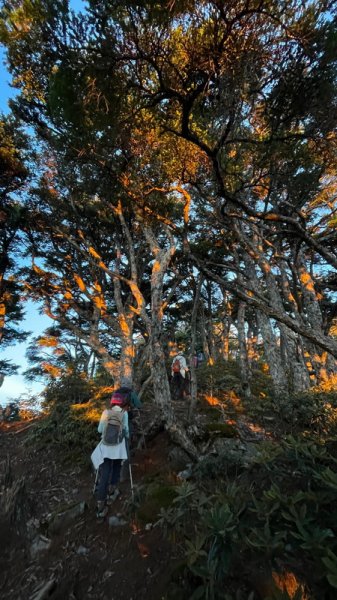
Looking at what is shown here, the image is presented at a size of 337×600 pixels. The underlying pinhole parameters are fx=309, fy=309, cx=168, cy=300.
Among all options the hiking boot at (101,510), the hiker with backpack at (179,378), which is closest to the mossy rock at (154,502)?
the hiking boot at (101,510)

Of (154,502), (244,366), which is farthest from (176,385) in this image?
(154,502)

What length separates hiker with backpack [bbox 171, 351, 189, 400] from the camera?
1223 cm

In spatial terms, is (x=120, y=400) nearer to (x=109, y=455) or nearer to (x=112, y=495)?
(x=109, y=455)

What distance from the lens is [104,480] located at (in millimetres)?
5602

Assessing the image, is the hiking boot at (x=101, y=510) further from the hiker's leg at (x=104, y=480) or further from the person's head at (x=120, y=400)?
the person's head at (x=120, y=400)

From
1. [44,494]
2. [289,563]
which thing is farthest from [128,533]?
[289,563]

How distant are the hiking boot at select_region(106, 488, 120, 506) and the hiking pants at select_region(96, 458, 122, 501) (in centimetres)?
21

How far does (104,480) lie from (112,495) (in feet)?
2.24

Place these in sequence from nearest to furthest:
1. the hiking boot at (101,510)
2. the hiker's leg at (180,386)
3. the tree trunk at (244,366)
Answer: the hiking boot at (101,510) → the tree trunk at (244,366) → the hiker's leg at (180,386)

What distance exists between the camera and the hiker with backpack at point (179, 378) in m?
12.2

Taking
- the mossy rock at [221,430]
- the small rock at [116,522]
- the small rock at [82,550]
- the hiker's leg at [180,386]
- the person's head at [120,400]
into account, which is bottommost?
the small rock at [82,550]

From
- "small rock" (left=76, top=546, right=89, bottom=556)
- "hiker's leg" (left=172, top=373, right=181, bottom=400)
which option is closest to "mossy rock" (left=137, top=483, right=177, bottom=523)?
"small rock" (left=76, top=546, right=89, bottom=556)

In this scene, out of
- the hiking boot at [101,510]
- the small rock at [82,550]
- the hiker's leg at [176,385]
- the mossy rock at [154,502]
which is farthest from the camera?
the hiker's leg at [176,385]

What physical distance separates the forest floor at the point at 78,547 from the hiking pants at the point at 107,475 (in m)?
0.36
